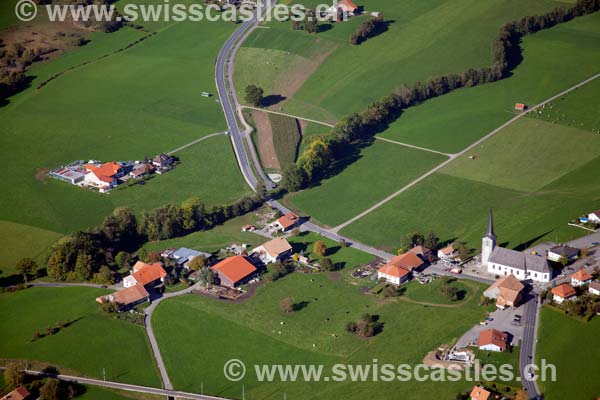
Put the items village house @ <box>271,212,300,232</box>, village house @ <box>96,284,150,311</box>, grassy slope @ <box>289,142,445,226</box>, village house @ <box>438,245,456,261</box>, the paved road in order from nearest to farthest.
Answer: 1. the paved road
2. village house @ <box>96,284,150,311</box>
3. village house @ <box>438,245,456,261</box>
4. village house @ <box>271,212,300,232</box>
5. grassy slope @ <box>289,142,445,226</box>

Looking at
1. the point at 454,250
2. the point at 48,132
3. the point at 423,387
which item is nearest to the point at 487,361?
the point at 423,387

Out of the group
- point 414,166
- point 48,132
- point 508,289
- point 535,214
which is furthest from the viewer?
point 48,132

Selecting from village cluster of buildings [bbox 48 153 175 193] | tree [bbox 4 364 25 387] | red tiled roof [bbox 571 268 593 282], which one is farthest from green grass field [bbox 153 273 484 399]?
village cluster of buildings [bbox 48 153 175 193]

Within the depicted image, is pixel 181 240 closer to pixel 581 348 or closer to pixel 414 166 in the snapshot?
pixel 414 166

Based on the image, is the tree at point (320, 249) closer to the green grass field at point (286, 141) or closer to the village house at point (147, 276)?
the village house at point (147, 276)

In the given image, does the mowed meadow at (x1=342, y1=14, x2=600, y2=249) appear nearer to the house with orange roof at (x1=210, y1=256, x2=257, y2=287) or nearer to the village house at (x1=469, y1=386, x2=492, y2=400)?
the house with orange roof at (x1=210, y1=256, x2=257, y2=287)

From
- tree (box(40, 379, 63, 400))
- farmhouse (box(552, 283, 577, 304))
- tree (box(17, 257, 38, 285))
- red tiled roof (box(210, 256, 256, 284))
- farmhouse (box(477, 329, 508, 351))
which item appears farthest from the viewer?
tree (box(17, 257, 38, 285))
